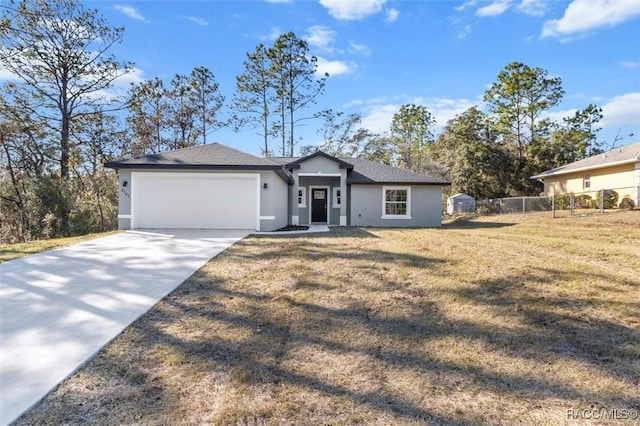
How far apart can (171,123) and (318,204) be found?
16184 millimetres

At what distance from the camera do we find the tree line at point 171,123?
19.0 m

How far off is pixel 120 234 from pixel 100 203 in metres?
13.4

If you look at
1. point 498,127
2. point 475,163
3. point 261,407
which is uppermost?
point 498,127

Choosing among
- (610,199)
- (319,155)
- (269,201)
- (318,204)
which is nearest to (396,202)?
(318,204)

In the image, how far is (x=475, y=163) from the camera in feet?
100

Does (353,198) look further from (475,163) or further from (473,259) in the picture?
(475,163)

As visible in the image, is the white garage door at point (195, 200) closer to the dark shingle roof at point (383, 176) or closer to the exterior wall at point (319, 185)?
the dark shingle roof at point (383, 176)

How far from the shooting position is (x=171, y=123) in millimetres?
27406

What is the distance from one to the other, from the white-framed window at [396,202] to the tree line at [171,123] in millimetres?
15634

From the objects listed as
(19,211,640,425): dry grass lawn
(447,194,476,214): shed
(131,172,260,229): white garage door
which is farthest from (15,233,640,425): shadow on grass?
(447,194,476,214): shed

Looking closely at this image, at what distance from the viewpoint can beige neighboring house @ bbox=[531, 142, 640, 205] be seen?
18812 mm

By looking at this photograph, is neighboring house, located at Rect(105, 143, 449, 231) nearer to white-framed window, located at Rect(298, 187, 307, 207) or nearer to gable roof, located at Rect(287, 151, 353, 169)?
gable roof, located at Rect(287, 151, 353, 169)

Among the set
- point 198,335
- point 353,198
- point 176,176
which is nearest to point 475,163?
point 353,198

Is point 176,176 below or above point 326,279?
above
